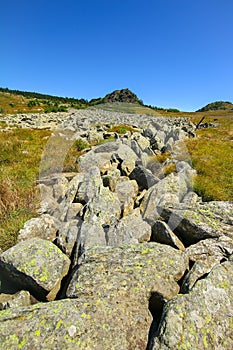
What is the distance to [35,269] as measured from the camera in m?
4.91

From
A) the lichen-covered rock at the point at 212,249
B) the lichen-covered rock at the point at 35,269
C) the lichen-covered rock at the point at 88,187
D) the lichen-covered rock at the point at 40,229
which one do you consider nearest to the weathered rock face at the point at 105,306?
the lichen-covered rock at the point at 212,249

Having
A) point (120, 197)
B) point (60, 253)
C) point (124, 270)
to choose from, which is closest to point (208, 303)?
point (124, 270)

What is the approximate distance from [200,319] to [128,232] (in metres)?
2.97

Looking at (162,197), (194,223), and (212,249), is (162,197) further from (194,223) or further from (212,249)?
(212,249)

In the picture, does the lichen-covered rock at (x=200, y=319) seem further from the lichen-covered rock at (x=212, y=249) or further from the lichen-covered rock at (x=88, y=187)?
the lichen-covered rock at (x=88, y=187)

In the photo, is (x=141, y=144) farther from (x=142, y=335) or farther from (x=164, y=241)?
(x=142, y=335)

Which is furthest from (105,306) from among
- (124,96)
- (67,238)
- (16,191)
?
(124,96)

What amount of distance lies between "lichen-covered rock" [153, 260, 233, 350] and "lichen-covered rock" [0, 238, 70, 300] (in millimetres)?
2615

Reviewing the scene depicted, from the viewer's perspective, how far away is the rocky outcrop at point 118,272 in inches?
138

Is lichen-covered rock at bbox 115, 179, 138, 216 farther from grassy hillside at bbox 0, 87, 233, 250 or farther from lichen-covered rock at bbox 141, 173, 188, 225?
grassy hillside at bbox 0, 87, 233, 250

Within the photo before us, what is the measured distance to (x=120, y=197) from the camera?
28.3ft

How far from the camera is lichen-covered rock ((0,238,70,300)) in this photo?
16.0ft

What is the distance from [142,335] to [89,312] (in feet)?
3.28

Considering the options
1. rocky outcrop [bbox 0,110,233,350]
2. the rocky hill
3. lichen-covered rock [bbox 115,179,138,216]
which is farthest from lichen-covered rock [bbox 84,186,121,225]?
the rocky hill
